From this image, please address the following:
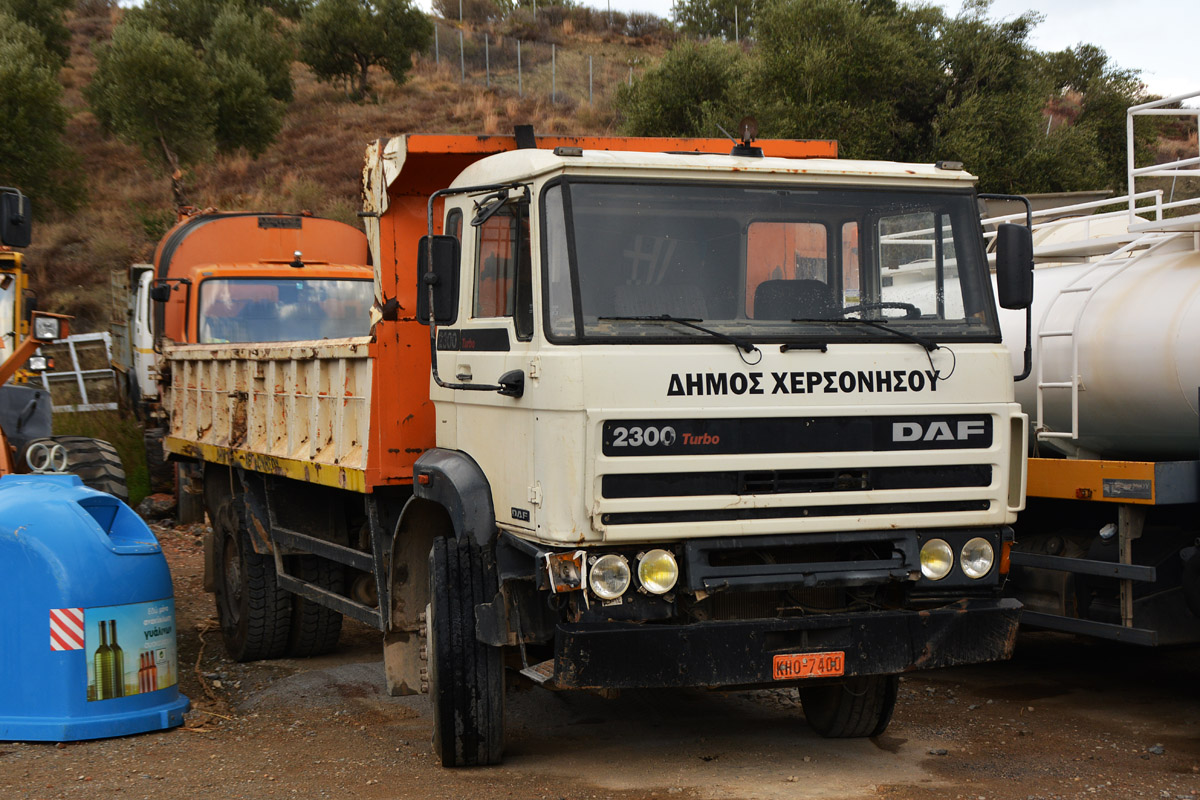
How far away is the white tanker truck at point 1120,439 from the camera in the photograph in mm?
6211

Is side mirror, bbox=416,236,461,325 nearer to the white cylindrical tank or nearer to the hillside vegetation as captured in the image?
the white cylindrical tank

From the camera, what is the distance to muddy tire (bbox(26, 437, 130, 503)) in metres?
8.70

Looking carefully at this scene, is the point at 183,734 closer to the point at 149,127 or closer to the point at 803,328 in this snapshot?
the point at 803,328

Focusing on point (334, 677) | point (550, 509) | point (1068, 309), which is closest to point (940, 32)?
point (1068, 309)

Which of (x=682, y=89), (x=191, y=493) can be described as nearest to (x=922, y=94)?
(x=682, y=89)

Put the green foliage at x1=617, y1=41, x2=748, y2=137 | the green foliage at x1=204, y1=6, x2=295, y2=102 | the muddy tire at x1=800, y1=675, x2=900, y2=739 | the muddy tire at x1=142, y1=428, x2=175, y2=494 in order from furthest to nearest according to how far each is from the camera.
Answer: the green foliage at x1=204, y1=6, x2=295, y2=102, the green foliage at x1=617, y1=41, x2=748, y2=137, the muddy tire at x1=142, y1=428, x2=175, y2=494, the muddy tire at x1=800, y1=675, x2=900, y2=739

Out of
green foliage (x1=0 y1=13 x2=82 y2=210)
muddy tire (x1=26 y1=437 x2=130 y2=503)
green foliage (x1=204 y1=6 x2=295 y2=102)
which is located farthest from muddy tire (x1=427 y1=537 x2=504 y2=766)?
green foliage (x1=204 y1=6 x2=295 y2=102)

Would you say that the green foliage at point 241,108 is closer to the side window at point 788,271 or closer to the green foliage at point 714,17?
the green foliage at point 714,17

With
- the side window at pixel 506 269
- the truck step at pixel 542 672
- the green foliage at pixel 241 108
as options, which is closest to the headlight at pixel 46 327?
the side window at pixel 506 269

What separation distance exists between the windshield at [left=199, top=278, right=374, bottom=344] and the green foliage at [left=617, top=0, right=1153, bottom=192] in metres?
11.7

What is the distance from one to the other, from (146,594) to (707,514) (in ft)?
10.6

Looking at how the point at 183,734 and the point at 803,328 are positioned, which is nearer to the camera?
the point at 803,328

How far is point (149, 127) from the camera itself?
31422 mm

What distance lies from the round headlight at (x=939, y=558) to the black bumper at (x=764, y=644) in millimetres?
158
